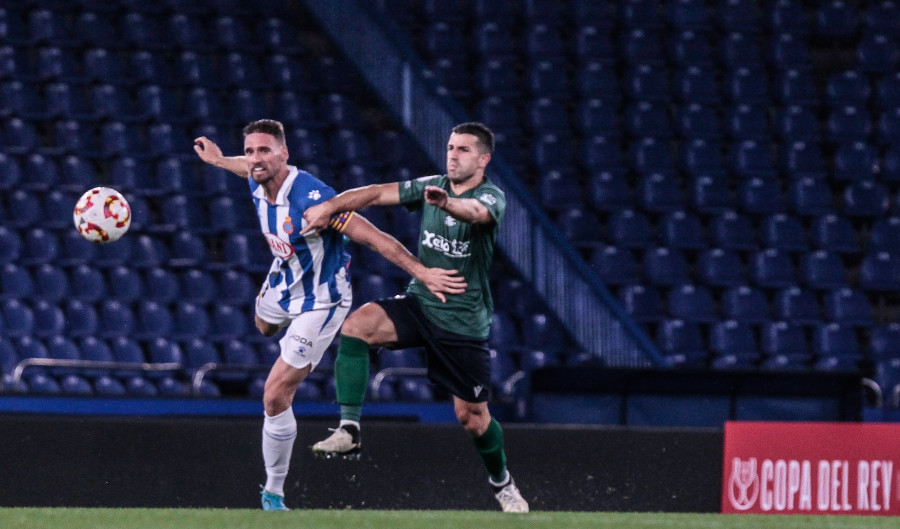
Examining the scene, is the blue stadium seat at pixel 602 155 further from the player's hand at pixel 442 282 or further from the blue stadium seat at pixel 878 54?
the player's hand at pixel 442 282

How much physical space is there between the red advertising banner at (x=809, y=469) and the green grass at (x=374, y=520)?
5.39 feet

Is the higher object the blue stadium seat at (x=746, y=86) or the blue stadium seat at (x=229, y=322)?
the blue stadium seat at (x=746, y=86)

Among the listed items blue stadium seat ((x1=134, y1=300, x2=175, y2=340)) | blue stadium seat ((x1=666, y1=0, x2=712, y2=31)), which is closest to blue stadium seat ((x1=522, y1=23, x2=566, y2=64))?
blue stadium seat ((x1=666, y1=0, x2=712, y2=31))

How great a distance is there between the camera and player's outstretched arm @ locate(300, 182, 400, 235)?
5699 mm

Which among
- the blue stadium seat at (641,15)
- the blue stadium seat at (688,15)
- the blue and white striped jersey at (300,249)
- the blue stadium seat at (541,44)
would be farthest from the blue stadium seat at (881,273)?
the blue and white striped jersey at (300,249)

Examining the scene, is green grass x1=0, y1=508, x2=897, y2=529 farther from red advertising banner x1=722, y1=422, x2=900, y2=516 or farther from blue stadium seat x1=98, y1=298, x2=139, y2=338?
blue stadium seat x1=98, y1=298, x2=139, y2=338

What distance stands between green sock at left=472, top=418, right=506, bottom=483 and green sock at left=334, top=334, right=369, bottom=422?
674mm

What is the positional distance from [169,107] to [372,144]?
197 cm

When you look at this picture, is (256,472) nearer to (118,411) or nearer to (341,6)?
(118,411)

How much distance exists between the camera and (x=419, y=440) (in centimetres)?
725

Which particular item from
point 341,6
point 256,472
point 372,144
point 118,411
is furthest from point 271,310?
point 341,6

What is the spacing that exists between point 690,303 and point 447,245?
19.8ft

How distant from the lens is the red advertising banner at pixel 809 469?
7371 mm

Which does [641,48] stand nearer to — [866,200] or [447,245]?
[866,200]
